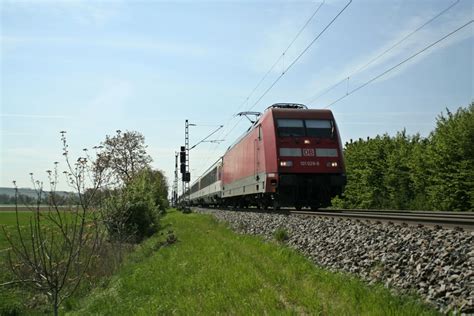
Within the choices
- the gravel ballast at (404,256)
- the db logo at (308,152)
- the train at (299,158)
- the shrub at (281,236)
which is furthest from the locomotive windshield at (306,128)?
the gravel ballast at (404,256)

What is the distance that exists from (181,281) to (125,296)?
1.26 metres

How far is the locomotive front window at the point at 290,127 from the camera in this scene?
17.6m

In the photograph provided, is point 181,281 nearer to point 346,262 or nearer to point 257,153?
point 346,262

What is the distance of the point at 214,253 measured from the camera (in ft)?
34.0

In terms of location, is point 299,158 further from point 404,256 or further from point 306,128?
point 404,256

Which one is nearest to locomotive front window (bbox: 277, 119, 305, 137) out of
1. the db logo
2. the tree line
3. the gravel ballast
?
the db logo

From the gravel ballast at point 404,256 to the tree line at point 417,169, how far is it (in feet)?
49.6

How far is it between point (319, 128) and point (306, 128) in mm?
518

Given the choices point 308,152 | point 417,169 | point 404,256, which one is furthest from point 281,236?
point 417,169

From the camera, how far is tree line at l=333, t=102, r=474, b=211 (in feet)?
75.9

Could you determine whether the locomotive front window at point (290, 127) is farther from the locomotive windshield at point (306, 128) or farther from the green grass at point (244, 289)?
the green grass at point (244, 289)

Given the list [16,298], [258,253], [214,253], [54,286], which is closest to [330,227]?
[258,253]

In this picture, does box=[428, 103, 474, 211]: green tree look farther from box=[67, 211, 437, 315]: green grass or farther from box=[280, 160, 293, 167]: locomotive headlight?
box=[67, 211, 437, 315]: green grass

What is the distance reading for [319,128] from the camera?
18.0 m
